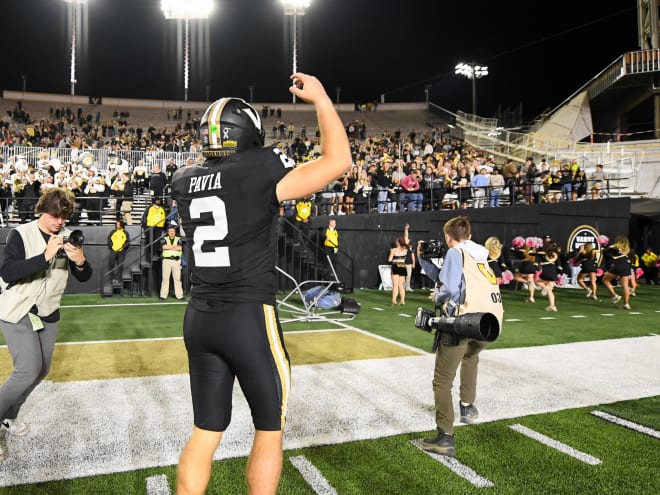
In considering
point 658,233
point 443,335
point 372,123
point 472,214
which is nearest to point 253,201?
point 443,335

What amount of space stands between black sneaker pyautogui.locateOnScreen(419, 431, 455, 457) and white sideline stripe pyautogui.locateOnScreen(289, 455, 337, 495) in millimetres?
903

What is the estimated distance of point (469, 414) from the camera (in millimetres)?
4531

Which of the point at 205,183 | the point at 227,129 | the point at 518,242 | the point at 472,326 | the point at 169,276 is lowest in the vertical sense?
the point at 169,276

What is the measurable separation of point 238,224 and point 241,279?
0.23m

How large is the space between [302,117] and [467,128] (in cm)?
1369

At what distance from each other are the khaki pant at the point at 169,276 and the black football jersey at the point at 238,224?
1239cm

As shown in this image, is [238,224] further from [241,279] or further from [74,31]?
[74,31]

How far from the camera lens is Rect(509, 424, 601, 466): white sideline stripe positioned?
144 inches

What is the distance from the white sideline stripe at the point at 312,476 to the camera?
10.4ft

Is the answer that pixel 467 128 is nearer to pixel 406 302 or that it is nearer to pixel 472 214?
pixel 472 214

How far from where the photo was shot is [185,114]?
1594 inches

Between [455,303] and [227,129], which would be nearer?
[227,129]

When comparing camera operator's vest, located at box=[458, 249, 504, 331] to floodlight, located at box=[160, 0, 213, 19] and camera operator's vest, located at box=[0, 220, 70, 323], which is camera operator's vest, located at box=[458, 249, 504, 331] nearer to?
camera operator's vest, located at box=[0, 220, 70, 323]

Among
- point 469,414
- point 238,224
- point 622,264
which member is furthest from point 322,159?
point 622,264
